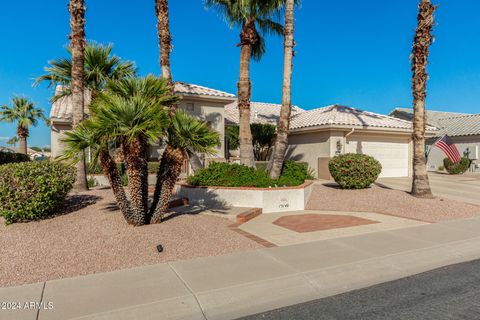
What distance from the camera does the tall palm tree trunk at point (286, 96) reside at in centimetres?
1320

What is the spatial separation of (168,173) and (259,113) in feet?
68.5

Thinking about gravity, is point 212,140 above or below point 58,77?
below

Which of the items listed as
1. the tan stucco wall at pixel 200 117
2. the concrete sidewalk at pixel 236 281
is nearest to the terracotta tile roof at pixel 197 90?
the tan stucco wall at pixel 200 117

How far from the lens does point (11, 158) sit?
1520cm

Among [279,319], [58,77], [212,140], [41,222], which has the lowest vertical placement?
[279,319]

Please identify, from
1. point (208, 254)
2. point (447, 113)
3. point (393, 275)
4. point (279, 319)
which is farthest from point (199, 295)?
point (447, 113)

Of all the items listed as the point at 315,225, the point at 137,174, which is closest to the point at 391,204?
the point at 315,225

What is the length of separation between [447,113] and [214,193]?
38187 mm

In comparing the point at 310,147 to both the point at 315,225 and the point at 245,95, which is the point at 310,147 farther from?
the point at 315,225

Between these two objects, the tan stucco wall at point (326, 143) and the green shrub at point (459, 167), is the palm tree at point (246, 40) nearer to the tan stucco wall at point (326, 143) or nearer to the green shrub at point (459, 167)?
the tan stucco wall at point (326, 143)

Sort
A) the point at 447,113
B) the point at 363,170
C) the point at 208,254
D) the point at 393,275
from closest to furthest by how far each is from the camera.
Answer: the point at 393,275
the point at 208,254
the point at 363,170
the point at 447,113

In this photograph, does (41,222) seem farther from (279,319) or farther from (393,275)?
(393,275)

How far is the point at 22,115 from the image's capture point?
26984 mm

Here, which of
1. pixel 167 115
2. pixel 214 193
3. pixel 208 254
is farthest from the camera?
pixel 214 193
